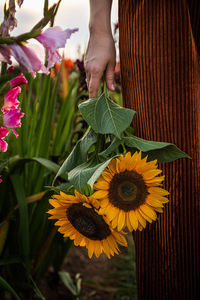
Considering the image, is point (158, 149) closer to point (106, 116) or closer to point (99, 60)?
point (106, 116)

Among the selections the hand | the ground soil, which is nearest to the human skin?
the hand

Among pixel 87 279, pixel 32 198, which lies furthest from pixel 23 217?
pixel 87 279

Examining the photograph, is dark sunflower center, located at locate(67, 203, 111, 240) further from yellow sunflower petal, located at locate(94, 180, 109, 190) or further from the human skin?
the human skin

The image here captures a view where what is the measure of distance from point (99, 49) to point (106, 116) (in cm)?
22

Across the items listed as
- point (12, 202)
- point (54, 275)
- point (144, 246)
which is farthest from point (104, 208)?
point (54, 275)

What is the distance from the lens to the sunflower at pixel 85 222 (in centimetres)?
71

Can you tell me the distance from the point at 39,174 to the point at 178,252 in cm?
63

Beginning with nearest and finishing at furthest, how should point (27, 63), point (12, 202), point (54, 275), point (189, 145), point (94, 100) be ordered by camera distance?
point (27, 63), point (94, 100), point (189, 145), point (12, 202), point (54, 275)

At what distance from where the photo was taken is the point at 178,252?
0.98 metres

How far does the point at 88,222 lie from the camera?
74 cm

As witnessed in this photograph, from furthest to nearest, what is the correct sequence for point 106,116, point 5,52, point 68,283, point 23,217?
point 68,283, point 23,217, point 106,116, point 5,52

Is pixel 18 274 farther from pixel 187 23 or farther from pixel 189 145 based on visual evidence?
pixel 187 23

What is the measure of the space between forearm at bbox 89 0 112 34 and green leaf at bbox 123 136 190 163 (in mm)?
340

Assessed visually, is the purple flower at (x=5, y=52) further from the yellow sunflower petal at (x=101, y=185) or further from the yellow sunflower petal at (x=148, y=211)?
the yellow sunflower petal at (x=148, y=211)
